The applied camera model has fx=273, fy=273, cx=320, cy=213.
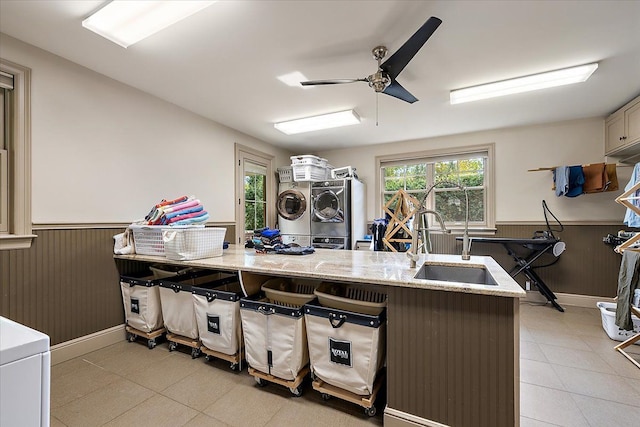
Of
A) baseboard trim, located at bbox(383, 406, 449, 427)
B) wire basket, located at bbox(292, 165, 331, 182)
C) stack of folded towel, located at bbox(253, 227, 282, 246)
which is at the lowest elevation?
baseboard trim, located at bbox(383, 406, 449, 427)

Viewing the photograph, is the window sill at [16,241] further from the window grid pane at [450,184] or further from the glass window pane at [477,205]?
the glass window pane at [477,205]

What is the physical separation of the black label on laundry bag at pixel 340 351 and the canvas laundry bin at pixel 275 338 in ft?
0.73

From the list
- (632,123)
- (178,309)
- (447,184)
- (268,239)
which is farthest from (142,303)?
(632,123)

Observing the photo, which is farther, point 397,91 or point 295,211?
point 295,211

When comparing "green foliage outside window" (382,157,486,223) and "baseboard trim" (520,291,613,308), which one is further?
"green foliage outside window" (382,157,486,223)

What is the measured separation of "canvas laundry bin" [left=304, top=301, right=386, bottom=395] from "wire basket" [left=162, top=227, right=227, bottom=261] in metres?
1.06

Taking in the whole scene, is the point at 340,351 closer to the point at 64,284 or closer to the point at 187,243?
the point at 187,243

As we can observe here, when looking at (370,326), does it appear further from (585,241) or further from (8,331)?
(585,241)

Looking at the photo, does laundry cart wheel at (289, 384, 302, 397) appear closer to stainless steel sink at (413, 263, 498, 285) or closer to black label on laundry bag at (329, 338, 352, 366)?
black label on laundry bag at (329, 338, 352, 366)

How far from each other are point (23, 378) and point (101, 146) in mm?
2573

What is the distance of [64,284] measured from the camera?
2.32 m

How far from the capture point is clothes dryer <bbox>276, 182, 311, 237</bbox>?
15.5 feet

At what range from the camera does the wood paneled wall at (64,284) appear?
6.78ft

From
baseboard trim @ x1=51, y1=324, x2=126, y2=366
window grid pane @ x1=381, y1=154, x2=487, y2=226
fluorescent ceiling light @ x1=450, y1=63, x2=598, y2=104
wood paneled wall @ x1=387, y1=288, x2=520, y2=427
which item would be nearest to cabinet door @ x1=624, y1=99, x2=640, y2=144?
fluorescent ceiling light @ x1=450, y1=63, x2=598, y2=104
